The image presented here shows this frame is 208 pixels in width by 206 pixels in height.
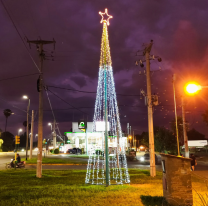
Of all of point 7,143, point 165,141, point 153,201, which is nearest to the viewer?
point 153,201

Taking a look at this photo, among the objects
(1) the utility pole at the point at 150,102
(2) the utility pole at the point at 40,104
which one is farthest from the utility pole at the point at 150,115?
(2) the utility pole at the point at 40,104

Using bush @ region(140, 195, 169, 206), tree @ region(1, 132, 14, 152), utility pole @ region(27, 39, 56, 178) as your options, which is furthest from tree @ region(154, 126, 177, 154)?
tree @ region(1, 132, 14, 152)

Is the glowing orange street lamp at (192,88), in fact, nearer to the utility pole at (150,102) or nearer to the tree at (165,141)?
the utility pole at (150,102)

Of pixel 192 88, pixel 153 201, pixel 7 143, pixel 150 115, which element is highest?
pixel 192 88

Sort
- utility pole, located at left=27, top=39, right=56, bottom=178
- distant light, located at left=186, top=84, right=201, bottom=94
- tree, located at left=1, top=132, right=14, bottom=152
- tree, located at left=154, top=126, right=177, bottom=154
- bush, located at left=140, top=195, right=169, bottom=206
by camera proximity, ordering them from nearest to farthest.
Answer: bush, located at left=140, top=195, right=169, bottom=206 → distant light, located at left=186, top=84, right=201, bottom=94 → utility pole, located at left=27, top=39, right=56, bottom=178 → tree, located at left=154, top=126, right=177, bottom=154 → tree, located at left=1, top=132, right=14, bottom=152

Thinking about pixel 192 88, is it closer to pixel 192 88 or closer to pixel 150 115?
pixel 192 88

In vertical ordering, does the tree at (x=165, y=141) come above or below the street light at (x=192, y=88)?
below

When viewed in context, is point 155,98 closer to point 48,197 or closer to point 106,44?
point 106,44

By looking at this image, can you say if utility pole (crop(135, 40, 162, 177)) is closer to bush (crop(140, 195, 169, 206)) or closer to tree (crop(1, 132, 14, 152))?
bush (crop(140, 195, 169, 206))

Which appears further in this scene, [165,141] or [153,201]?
[165,141]

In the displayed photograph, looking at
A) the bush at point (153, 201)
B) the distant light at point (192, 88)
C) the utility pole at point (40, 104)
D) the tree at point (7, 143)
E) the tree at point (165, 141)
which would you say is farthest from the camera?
the tree at point (7, 143)

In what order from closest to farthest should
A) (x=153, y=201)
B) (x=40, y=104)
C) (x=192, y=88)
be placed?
(x=153, y=201), (x=192, y=88), (x=40, y=104)

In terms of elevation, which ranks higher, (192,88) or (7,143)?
(192,88)

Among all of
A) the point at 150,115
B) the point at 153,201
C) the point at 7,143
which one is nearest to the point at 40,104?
the point at 150,115
